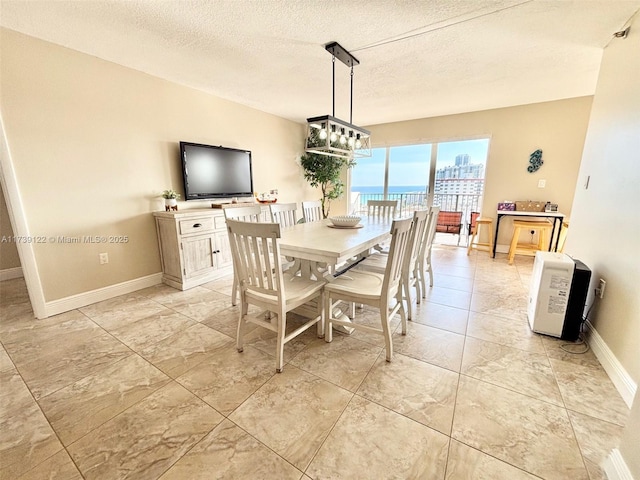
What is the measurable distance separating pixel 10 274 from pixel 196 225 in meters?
2.73

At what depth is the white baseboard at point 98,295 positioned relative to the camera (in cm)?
246

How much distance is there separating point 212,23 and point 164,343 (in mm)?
2488

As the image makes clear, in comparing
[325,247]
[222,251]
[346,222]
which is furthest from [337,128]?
[222,251]

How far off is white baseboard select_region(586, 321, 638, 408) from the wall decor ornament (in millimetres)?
3212

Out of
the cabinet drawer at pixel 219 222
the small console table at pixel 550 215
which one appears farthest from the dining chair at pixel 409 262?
the small console table at pixel 550 215

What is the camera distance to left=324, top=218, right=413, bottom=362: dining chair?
1692 mm

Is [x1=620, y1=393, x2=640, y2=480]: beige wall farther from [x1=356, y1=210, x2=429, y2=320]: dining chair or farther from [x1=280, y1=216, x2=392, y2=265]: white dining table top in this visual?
[x1=280, y1=216, x2=392, y2=265]: white dining table top

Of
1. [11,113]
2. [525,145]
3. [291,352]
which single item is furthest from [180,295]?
[525,145]

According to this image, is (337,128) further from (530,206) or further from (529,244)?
(529,244)

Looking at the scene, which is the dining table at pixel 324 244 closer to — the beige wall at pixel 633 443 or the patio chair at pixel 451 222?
the beige wall at pixel 633 443

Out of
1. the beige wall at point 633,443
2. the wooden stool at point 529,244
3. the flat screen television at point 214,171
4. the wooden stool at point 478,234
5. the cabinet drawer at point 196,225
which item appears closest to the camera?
the beige wall at point 633,443

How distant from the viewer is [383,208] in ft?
11.6

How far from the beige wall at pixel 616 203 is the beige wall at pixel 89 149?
4127 mm

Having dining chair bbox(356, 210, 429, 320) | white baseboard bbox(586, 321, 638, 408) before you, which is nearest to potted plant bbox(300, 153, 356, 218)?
dining chair bbox(356, 210, 429, 320)
